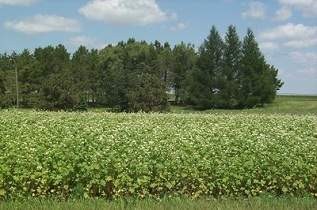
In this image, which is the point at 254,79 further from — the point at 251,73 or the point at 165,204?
the point at 165,204

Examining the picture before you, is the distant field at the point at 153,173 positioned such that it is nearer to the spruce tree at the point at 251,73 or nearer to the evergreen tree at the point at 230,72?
the evergreen tree at the point at 230,72

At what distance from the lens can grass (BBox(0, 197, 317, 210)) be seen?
336 inches

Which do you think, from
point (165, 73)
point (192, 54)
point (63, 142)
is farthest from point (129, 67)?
point (63, 142)

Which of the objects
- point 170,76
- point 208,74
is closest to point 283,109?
point 208,74

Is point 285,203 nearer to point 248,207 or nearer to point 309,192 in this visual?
point 248,207

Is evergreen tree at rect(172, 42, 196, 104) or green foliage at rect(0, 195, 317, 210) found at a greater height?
evergreen tree at rect(172, 42, 196, 104)

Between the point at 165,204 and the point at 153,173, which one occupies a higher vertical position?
the point at 153,173

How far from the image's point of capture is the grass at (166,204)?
8523 mm

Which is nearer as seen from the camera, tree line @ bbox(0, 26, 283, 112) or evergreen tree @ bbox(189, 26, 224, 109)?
tree line @ bbox(0, 26, 283, 112)

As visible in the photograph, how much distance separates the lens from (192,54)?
108 m

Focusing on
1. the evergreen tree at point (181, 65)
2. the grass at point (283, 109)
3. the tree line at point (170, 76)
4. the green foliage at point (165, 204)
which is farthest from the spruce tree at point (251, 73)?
the green foliage at point (165, 204)

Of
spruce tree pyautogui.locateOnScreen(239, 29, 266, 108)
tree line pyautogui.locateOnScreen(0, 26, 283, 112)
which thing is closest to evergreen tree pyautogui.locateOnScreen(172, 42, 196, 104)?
tree line pyautogui.locateOnScreen(0, 26, 283, 112)

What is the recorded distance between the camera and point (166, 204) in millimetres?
8883

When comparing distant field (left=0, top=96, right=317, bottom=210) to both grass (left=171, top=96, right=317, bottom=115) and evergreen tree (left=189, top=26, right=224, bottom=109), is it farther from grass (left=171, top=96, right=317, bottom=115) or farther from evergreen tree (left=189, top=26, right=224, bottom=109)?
evergreen tree (left=189, top=26, right=224, bottom=109)
